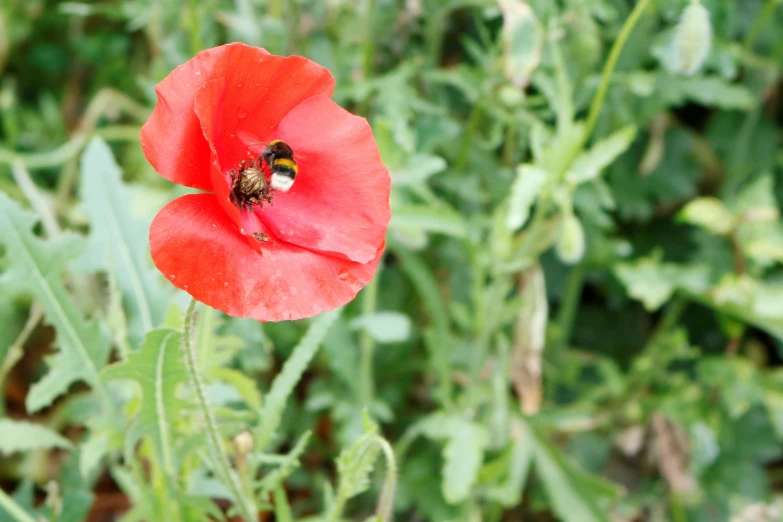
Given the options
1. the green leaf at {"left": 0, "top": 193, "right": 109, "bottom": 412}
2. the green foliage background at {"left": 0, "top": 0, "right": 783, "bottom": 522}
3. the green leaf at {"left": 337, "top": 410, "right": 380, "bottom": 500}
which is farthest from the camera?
the green foliage background at {"left": 0, "top": 0, "right": 783, "bottom": 522}

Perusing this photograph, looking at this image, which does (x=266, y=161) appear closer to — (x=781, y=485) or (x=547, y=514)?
(x=547, y=514)

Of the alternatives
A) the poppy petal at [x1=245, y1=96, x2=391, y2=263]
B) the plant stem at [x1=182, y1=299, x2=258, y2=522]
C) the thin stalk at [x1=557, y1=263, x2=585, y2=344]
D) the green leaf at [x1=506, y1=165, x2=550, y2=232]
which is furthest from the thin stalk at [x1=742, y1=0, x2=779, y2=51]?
the plant stem at [x1=182, y1=299, x2=258, y2=522]

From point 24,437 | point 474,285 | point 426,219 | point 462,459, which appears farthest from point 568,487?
point 24,437

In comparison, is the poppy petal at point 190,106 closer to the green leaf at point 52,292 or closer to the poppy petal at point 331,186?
the poppy petal at point 331,186

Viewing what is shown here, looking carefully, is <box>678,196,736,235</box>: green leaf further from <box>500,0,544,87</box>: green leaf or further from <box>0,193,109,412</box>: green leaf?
<box>0,193,109,412</box>: green leaf

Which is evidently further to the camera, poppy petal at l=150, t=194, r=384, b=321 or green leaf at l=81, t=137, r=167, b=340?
green leaf at l=81, t=137, r=167, b=340

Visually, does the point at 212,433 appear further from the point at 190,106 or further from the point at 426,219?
the point at 426,219
